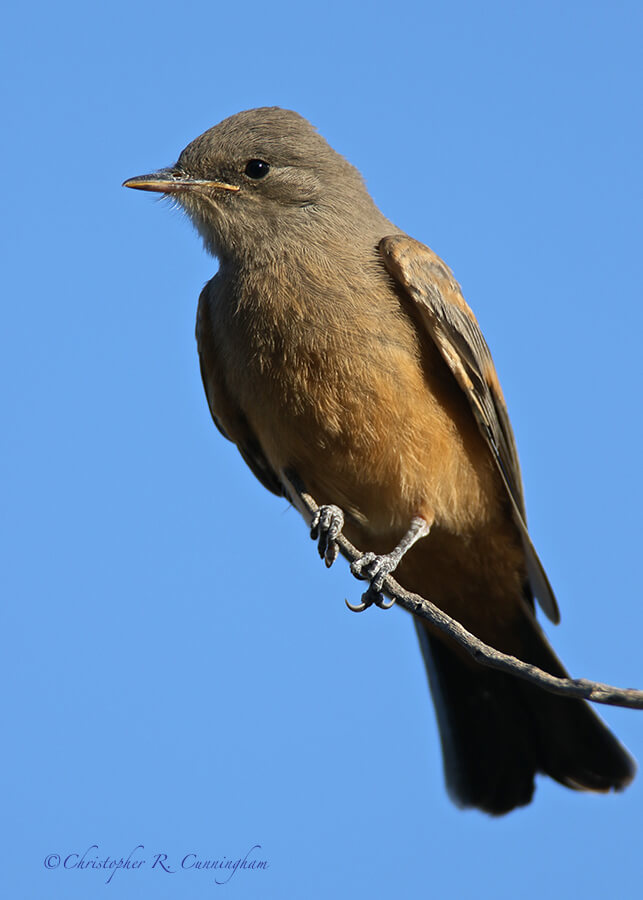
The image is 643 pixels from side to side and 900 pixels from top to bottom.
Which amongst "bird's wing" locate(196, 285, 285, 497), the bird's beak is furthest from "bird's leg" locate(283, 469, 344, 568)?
the bird's beak

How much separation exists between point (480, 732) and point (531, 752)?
1.30 ft

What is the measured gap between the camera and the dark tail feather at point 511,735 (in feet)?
23.7

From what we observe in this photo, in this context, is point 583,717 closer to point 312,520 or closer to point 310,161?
point 312,520

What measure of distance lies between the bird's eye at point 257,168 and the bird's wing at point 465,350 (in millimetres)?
982

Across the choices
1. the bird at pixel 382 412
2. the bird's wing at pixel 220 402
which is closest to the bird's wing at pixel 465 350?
the bird at pixel 382 412

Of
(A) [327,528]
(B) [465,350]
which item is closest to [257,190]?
(B) [465,350]

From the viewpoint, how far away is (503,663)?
16.0ft

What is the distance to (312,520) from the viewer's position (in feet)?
21.7

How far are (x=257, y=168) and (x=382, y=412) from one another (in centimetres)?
200

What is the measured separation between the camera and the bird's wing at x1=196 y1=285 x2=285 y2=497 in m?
6.93

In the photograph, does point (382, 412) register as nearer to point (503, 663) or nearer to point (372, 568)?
point (372, 568)

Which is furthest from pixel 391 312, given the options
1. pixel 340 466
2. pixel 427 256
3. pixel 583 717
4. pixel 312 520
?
pixel 583 717

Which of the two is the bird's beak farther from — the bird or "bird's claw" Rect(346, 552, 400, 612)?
"bird's claw" Rect(346, 552, 400, 612)

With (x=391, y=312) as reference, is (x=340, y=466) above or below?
below
